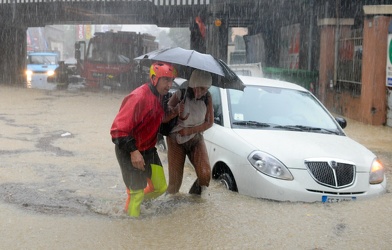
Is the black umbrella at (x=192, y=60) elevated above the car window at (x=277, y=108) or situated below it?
above

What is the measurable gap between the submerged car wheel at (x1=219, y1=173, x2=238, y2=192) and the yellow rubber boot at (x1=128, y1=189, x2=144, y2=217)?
Answer: 3.92ft

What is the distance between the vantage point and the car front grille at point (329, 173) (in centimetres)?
549

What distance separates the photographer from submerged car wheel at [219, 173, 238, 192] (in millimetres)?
5878

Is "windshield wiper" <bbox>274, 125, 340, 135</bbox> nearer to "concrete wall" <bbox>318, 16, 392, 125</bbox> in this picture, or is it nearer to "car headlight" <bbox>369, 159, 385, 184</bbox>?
"car headlight" <bbox>369, 159, 385, 184</bbox>

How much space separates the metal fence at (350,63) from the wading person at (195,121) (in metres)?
9.97

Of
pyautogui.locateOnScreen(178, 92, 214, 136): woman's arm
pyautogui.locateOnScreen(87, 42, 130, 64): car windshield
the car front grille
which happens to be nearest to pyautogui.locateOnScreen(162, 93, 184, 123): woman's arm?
pyautogui.locateOnScreen(178, 92, 214, 136): woman's arm

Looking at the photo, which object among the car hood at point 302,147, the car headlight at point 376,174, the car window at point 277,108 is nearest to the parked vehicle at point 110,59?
the car window at point 277,108

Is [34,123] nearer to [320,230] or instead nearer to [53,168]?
[53,168]

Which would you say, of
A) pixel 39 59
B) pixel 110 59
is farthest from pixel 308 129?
pixel 39 59

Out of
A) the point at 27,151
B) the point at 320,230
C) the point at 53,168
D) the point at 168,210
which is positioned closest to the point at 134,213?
the point at 168,210

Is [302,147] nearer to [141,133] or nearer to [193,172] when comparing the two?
[141,133]

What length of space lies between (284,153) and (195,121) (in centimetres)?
96

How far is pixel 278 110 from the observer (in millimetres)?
6844

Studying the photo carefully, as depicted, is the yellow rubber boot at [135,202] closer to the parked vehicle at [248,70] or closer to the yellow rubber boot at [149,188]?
Answer: the yellow rubber boot at [149,188]
